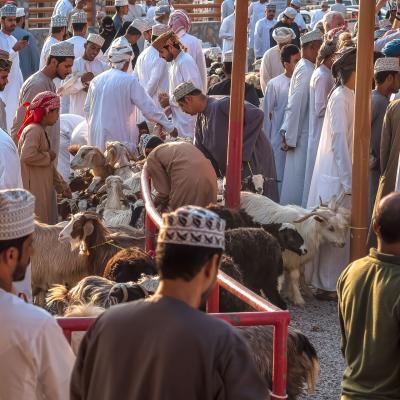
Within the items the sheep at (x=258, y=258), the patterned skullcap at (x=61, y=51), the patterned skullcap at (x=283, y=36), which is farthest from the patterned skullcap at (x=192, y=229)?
the patterned skullcap at (x=283, y=36)

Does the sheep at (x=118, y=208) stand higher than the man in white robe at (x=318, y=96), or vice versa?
the man in white robe at (x=318, y=96)

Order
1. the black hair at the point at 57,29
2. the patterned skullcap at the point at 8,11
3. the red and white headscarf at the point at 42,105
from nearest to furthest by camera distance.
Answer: the red and white headscarf at the point at 42,105 → the black hair at the point at 57,29 → the patterned skullcap at the point at 8,11

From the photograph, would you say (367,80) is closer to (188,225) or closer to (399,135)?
(399,135)

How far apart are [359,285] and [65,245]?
4.28 meters

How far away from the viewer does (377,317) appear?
3803mm

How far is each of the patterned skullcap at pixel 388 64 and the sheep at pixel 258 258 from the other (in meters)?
1.91

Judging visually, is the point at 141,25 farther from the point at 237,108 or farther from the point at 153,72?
the point at 237,108

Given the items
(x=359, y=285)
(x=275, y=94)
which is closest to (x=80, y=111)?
(x=275, y=94)

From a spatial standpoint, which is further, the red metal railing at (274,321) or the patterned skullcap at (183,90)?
the patterned skullcap at (183,90)

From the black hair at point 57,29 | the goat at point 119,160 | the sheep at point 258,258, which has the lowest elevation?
the sheep at point 258,258

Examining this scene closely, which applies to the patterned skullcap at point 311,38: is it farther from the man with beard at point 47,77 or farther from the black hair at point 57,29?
the black hair at point 57,29

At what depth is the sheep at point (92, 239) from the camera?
7539 mm

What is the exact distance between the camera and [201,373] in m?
2.85

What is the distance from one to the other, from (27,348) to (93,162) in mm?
7044
